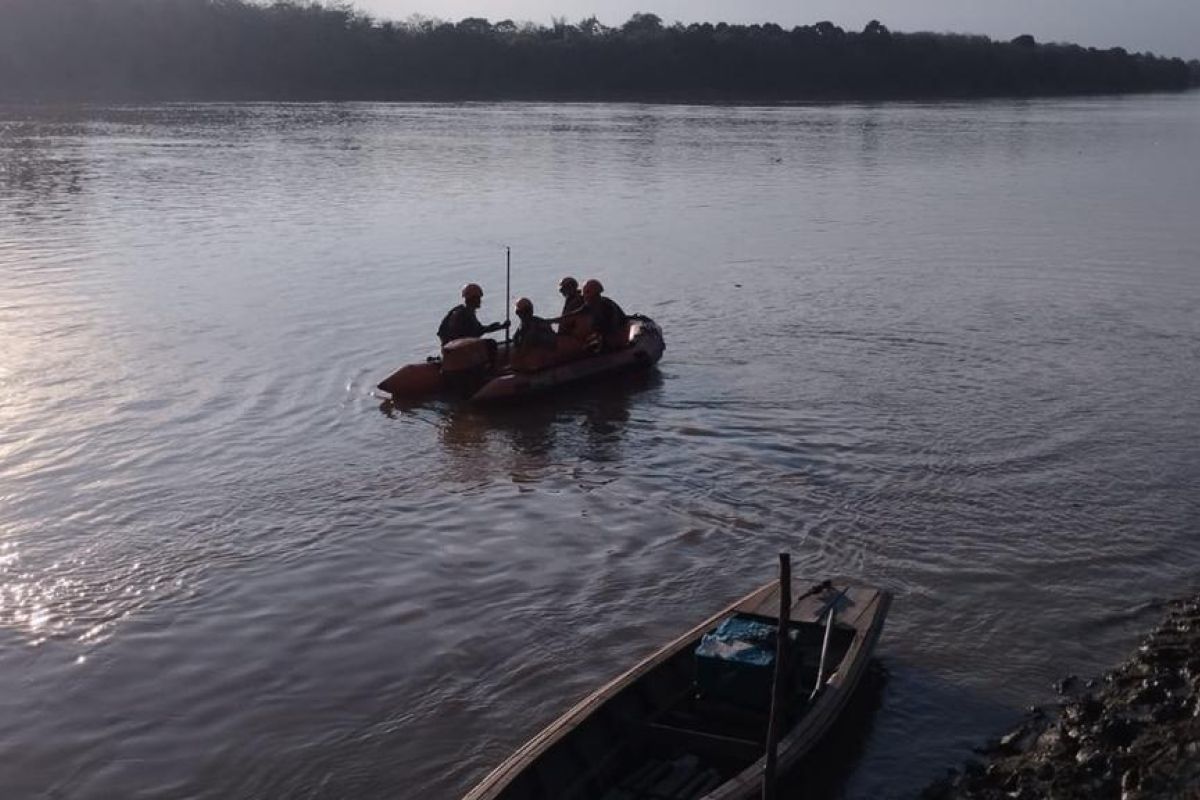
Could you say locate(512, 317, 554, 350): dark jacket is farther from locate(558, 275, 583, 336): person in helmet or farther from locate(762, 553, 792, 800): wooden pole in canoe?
locate(762, 553, 792, 800): wooden pole in canoe

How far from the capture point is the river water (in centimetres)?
852

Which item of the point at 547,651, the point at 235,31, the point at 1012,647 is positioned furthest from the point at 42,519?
the point at 235,31

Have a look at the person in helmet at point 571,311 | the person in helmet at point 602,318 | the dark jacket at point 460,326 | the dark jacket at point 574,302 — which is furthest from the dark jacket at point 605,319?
the dark jacket at point 460,326

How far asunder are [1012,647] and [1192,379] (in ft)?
28.6

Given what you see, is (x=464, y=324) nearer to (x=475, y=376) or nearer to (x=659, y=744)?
(x=475, y=376)

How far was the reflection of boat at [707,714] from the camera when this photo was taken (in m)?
6.57

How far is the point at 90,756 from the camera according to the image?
795 cm

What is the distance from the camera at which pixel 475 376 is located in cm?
1557

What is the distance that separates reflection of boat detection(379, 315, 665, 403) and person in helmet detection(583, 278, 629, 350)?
693 mm

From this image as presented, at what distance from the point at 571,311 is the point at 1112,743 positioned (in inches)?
419

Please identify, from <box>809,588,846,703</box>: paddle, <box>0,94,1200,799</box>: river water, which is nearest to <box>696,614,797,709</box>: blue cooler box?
<box>809,588,846,703</box>: paddle

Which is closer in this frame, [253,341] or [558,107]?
[253,341]

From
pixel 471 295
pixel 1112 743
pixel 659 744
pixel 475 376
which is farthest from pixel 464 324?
pixel 1112 743

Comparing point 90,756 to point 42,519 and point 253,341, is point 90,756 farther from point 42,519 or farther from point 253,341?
point 253,341
